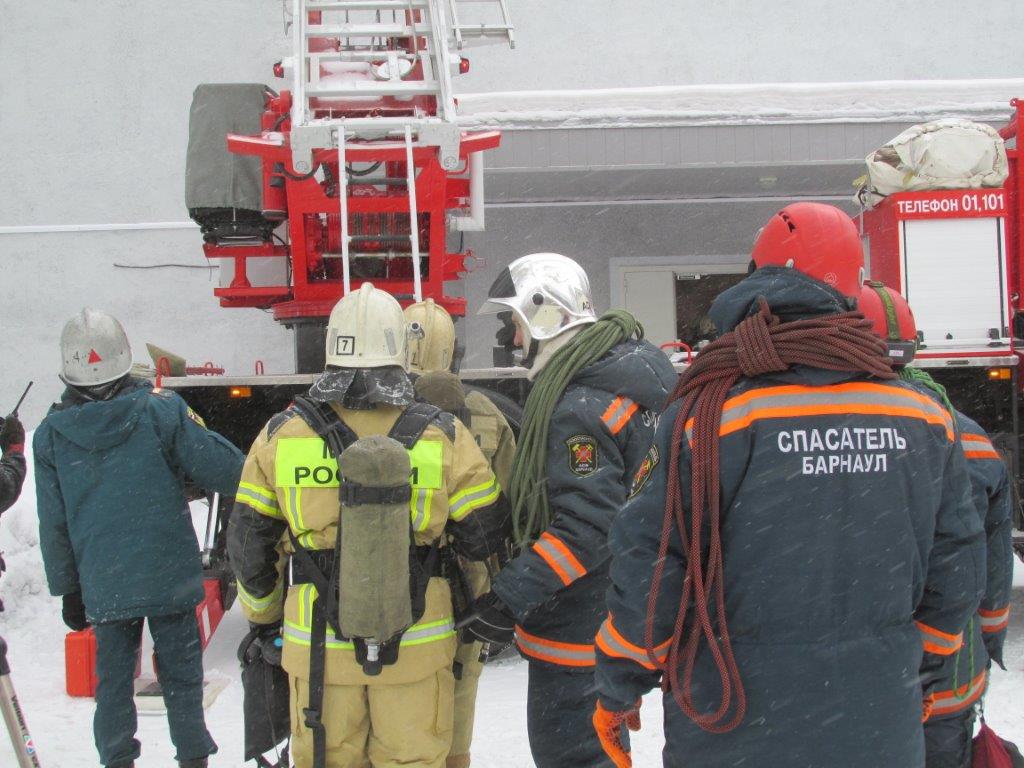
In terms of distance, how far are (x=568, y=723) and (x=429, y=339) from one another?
1415mm

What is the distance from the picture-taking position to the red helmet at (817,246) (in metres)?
2.13

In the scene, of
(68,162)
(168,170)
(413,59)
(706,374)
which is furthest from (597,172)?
(706,374)

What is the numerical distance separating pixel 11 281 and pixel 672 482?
Result: 10.1 m

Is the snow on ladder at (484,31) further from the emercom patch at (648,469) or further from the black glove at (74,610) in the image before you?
the emercom patch at (648,469)

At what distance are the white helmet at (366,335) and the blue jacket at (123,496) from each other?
1234 mm

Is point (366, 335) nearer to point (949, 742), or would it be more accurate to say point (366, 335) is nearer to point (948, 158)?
point (949, 742)

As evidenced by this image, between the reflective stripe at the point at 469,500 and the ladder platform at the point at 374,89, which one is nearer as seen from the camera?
the reflective stripe at the point at 469,500

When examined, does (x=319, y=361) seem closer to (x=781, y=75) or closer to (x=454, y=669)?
(x=454, y=669)

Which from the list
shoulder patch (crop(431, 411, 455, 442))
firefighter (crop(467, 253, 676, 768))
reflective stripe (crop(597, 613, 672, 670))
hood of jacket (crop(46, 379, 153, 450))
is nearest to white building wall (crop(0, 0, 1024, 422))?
hood of jacket (crop(46, 379, 153, 450))

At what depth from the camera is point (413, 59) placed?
5.91 m

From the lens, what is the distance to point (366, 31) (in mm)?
5855

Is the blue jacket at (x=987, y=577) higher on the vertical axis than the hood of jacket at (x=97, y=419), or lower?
lower

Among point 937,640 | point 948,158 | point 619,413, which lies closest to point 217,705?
point 619,413

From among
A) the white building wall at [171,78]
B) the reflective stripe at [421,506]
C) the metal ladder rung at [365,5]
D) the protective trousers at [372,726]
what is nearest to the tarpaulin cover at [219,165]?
the metal ladder rung at [365,5]
